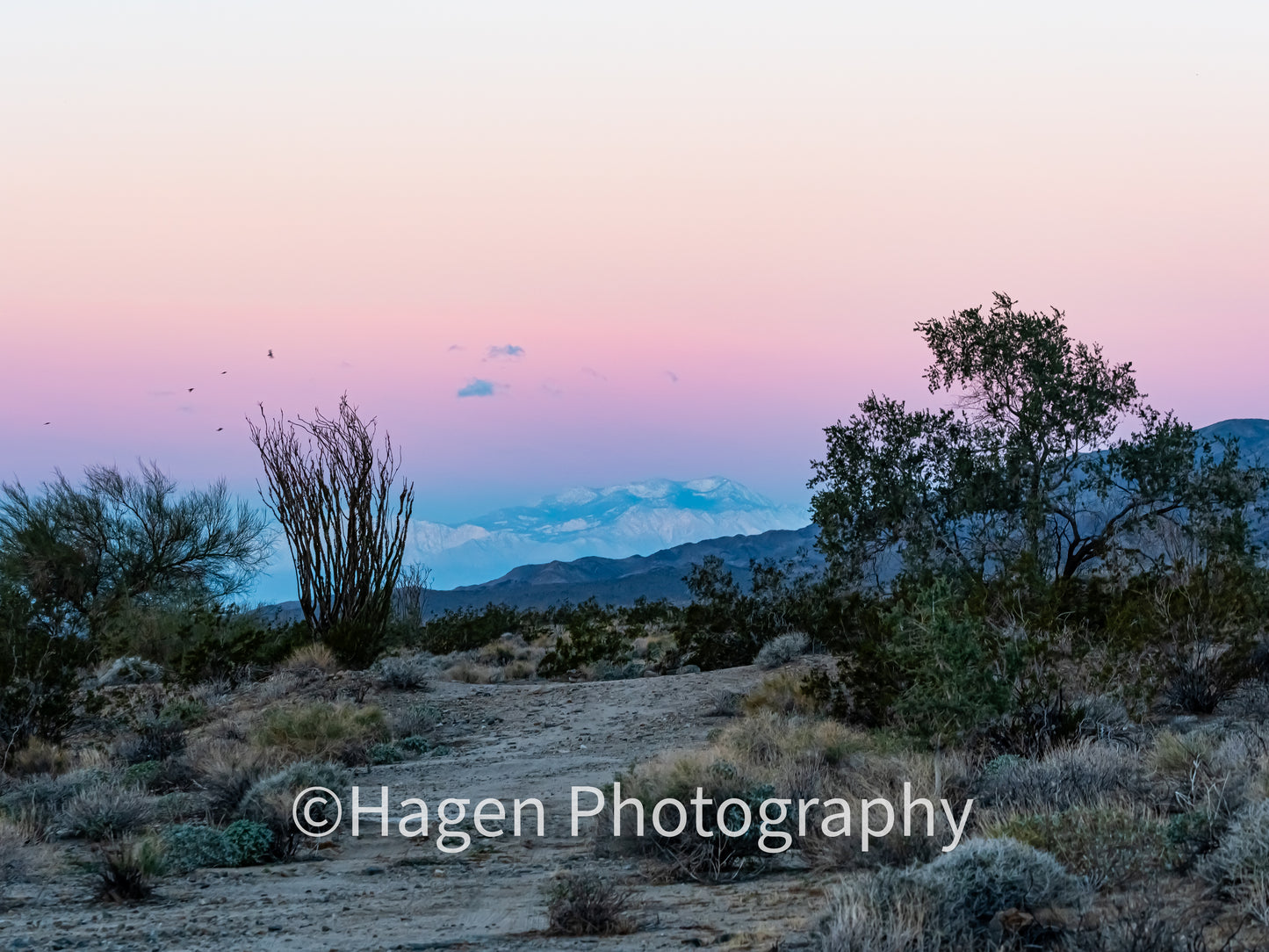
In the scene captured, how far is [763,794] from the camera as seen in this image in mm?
8297

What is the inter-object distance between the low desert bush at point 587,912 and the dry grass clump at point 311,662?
1430cm

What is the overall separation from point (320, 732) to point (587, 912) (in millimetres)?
8005

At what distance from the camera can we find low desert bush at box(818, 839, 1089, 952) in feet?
16.8

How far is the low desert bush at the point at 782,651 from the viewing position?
20.6 metres

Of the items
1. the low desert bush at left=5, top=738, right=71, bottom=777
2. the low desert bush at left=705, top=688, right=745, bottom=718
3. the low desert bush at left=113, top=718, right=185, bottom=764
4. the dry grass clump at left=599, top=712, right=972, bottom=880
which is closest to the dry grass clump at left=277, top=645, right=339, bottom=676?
the low desert bush at left=113, top=718, right=185, bottom=764

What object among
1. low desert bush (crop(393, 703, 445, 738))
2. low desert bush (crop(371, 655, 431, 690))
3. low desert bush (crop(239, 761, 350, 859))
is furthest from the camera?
low desert bush (crop(371, 655, 431, 690))

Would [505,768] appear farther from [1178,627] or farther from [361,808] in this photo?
[1178,627]

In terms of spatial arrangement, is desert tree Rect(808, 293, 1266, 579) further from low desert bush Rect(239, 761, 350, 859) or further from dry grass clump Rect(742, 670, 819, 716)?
low desert bush Rect(239, 761, 350, 859)

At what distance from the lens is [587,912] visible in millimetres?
6145

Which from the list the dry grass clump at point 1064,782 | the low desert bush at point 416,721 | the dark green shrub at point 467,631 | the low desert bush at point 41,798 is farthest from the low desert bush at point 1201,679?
the dark green shrub at point 467,631

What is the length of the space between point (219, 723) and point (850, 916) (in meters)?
12.4

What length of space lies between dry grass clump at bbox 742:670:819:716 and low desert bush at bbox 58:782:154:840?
6824mm

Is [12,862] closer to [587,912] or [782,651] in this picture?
[587,912]

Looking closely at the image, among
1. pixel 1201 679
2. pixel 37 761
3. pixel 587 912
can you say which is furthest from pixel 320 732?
pixel 1201 679
